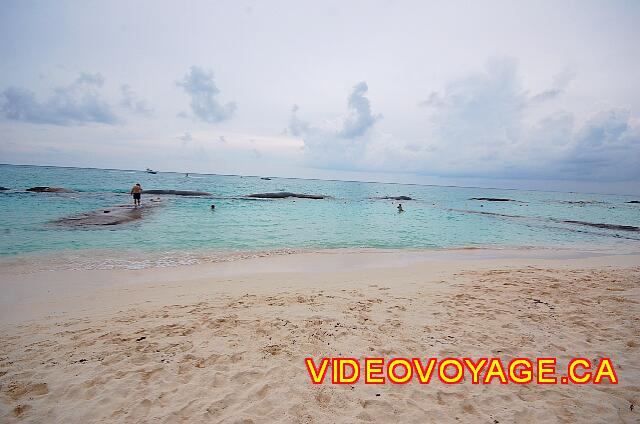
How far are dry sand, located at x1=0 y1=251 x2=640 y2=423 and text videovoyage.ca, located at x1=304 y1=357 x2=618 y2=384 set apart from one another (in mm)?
161

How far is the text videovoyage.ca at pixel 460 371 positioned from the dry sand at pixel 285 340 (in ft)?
0.53

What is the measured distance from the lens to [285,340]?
19.3 feet

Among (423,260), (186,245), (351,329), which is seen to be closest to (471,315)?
(351,329)

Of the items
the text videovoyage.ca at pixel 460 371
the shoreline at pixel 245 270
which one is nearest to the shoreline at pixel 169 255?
the shoreline at pixel 245 270

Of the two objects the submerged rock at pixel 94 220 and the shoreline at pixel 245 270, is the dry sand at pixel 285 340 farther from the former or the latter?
the submerged rock at pixel 94 220

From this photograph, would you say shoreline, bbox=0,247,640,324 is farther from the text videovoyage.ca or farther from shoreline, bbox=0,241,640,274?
the text videovoyage.ca

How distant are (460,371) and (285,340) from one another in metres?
3.09

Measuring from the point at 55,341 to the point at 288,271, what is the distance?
7160 mm

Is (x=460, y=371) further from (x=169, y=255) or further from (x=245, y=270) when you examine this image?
(x=169, y=255)

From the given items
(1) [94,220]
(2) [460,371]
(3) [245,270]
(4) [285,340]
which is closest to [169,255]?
(3) [245,270]

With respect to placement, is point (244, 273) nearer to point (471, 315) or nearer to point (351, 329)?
point (351, 329)

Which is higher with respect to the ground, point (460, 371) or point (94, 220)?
point (460, 371)

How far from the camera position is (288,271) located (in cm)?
1191

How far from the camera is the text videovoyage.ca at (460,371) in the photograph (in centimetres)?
482
